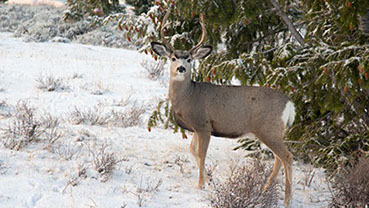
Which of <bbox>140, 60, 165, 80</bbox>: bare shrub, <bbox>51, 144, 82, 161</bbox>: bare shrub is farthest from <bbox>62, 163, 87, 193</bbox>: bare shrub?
<bbox>140, 60, 165, 80</bbox>: bare shrub

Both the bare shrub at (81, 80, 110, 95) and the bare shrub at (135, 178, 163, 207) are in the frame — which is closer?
the bare shrub at (135, 178, 163, 207)

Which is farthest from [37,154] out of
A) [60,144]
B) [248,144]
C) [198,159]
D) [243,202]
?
[248,144]

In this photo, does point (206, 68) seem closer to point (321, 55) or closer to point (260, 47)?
point (260, 47)

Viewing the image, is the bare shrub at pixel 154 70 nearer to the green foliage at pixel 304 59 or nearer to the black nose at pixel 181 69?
the green foliage at pixel 304 59

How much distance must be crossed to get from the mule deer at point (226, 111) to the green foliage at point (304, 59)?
0.34m

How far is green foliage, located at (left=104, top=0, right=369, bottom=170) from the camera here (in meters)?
5.48

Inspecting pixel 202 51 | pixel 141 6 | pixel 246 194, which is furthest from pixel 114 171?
pixel 141 6

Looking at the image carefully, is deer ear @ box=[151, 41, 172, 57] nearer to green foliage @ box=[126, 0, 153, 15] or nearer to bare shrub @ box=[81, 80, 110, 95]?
bare shrub @ box=[81, 80, 110, 95]

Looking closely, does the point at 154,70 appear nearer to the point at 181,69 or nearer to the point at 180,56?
the point at 180,56

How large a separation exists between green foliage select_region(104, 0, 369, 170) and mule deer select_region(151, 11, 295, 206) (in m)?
0.34

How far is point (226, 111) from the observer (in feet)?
19.6

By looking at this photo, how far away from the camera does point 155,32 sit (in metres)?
7.60

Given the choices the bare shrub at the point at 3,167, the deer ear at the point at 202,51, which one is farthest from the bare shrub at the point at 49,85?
the deer ear at the point at 202,51

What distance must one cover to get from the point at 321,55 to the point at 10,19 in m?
23.7
